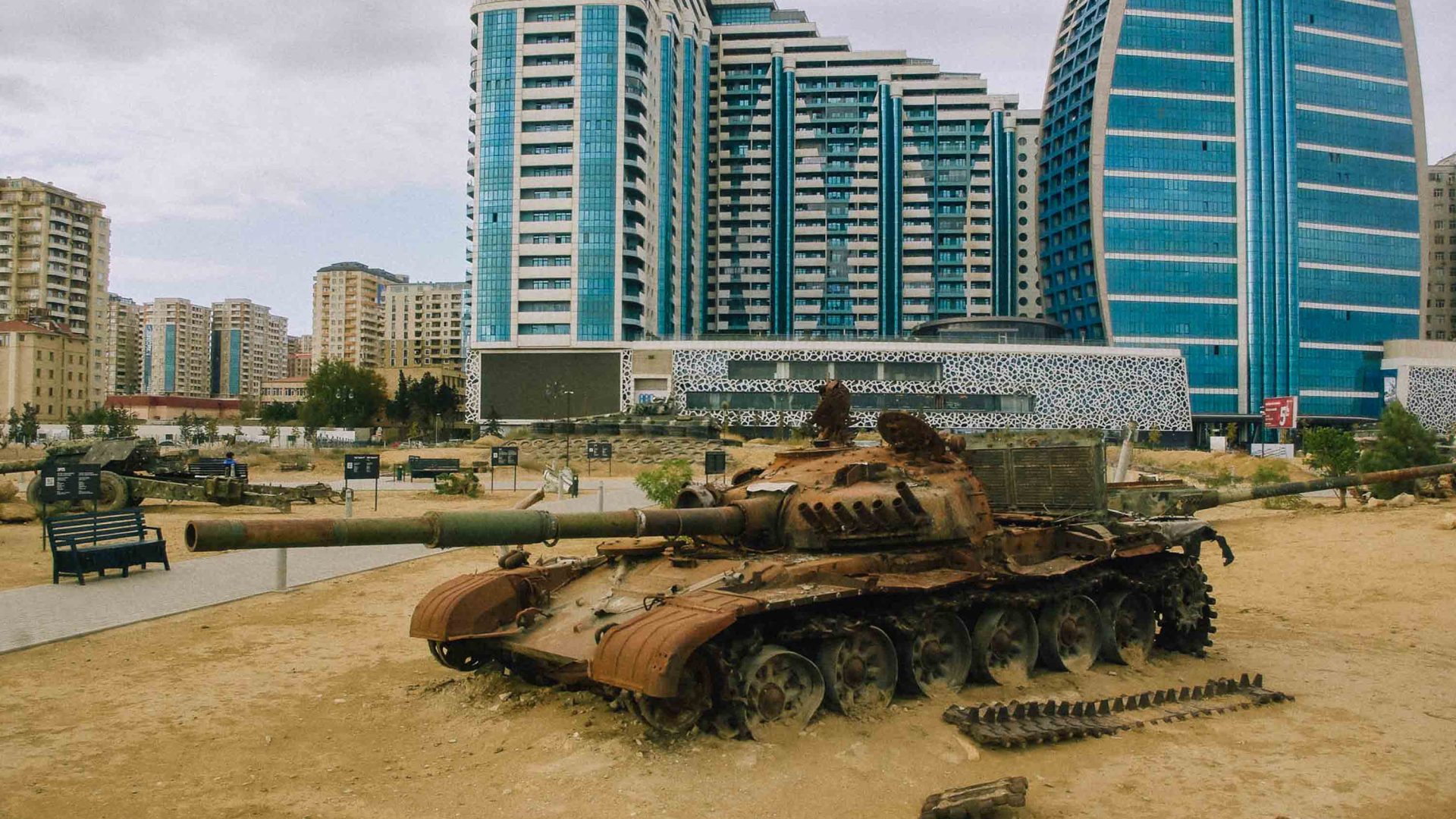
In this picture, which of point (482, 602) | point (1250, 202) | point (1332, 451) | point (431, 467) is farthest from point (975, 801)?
point (1250, 202)

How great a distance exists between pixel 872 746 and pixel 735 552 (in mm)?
2461

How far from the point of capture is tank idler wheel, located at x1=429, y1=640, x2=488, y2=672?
940 centimetres

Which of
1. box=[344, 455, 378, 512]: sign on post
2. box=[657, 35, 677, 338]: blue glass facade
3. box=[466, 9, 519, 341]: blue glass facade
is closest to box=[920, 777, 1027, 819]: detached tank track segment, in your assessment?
box=[344, 455, 378, 512]: sign on post

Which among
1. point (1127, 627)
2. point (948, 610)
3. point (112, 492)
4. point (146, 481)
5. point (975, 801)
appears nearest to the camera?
point (975, 801)

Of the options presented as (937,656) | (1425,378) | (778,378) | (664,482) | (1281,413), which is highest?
(1425,378)

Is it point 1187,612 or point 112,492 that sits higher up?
point 112,492

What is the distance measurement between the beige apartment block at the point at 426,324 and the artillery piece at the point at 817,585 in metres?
153

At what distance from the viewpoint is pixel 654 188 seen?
269 feet

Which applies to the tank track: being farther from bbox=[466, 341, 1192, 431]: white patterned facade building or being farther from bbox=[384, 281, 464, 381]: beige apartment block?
bbox=[384, 281, 464, 381]: beige apartment block

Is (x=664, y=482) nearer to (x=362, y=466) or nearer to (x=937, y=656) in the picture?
(x=362, y=466)

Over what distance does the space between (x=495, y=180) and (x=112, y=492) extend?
2155 inches

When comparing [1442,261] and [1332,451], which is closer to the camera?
[1332,451]

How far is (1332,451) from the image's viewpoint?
3344 centimetres

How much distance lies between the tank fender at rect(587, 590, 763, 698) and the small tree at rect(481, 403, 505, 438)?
61.7 m
